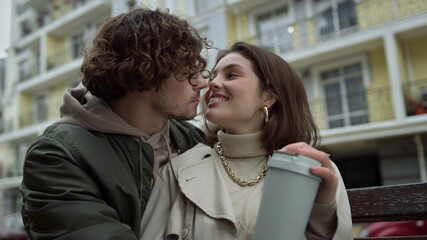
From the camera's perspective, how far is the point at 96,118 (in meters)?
1.85

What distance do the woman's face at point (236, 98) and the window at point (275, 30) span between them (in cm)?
1174

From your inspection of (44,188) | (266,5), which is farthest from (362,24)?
(44,188)

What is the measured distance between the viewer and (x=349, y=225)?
1.55m

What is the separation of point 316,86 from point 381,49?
2111 mm

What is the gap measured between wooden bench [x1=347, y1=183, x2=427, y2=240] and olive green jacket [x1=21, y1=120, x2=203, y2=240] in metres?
0.96

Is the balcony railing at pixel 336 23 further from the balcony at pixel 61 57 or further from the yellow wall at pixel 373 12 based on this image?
the balcony at pixel 61 57

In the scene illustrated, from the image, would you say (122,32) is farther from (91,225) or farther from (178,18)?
(91,225)

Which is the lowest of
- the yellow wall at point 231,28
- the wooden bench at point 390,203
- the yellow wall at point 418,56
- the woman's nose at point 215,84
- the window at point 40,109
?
the wooden bench at point 390,203

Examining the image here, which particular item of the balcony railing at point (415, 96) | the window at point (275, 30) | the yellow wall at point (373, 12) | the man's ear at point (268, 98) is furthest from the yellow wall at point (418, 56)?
the man's ear at point (268, 98)

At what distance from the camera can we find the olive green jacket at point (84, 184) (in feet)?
4.94

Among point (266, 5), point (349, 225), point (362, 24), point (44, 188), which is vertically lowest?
point (349, 225)

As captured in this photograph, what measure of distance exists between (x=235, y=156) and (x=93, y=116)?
648 millimetres

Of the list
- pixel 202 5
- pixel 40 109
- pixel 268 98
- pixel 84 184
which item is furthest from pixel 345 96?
pixel 40 109

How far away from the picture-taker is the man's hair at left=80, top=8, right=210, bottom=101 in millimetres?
1950
